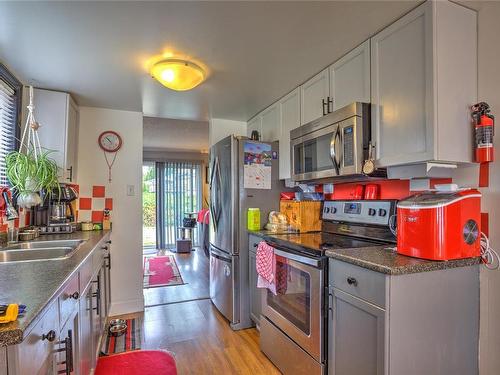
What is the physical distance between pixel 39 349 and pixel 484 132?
6.29 feet

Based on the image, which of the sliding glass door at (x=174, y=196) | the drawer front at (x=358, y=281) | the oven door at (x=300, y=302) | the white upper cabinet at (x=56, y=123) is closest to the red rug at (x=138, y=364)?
the oven door at (x=300, y=302)

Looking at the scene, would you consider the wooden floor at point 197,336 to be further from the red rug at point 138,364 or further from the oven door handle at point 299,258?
the oven door handle at point 299,258

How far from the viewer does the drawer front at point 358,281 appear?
4.04 feet

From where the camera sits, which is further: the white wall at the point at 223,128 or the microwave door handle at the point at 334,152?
the white wall at the point at 223,128

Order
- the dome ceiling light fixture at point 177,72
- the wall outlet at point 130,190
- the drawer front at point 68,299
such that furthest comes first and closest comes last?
the wall outlet at point 130,190 < the dome ceiling light fixture at point 177,72 < the drawer front at point 68,299

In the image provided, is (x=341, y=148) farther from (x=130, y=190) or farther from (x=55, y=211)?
(x=55, y=211)

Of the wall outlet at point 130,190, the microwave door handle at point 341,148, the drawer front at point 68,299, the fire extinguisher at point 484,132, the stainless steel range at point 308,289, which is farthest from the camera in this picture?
the wall outlet at point 130,190

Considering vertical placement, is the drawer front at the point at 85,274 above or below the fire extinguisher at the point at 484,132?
below

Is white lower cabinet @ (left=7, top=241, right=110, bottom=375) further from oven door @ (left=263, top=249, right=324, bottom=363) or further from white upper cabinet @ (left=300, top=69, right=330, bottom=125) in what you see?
white upper cabinet @ (left=300, top=69, right=330, bottom=125)

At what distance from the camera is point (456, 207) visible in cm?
128

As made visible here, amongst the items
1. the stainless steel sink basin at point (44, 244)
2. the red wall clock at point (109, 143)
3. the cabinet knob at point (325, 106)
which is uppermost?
the cabinet knob at point (325, 106)

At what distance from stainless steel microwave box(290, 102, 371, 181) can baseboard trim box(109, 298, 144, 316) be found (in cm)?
212

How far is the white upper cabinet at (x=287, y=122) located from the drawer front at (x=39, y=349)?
1965mm

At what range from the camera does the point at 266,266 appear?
6.97ft
